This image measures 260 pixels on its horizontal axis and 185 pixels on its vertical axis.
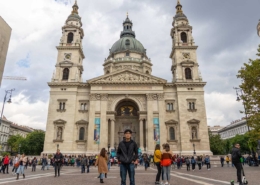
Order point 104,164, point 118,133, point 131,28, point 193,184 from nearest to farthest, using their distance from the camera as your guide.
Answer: point 193,184 < point 104,164 < point 118,133 < point 131,28

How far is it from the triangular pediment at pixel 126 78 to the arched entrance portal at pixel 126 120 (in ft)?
14.4

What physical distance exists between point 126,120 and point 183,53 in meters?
18.4

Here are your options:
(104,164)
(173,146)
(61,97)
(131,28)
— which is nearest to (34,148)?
(61,97)

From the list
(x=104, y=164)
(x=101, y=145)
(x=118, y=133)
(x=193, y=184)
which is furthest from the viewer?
(x=118, y=133)

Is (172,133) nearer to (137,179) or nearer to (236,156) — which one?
(137,179)

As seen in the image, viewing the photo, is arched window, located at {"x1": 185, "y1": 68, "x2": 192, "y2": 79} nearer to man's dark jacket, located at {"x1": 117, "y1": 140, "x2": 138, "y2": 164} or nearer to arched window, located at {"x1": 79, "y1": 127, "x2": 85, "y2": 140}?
arched window, located at {"x1": 79, "y1": 127, "x2": 85, "y2": 140}

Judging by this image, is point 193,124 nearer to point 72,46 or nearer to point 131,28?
point 72,46

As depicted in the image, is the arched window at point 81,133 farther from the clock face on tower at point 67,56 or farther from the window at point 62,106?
the clock face on tower at point 67,56

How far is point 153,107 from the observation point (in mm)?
40812

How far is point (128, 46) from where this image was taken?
6084 centimetres

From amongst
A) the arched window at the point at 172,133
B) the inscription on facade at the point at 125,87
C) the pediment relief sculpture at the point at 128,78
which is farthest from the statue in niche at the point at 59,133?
the arched window at the point at 172,133

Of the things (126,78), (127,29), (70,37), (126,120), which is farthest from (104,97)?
(127,29)

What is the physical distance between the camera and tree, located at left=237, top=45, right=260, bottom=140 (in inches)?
806

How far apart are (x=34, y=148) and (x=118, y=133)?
30903 millimetres
